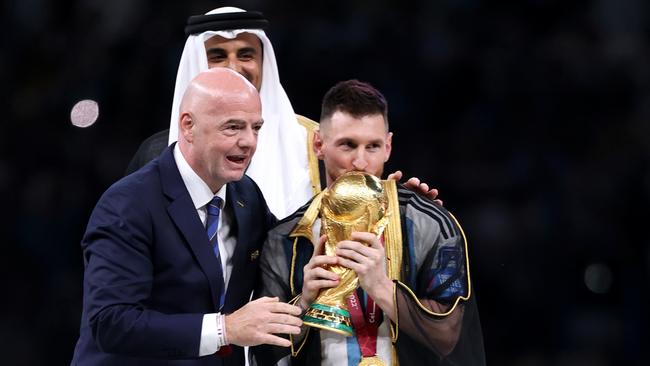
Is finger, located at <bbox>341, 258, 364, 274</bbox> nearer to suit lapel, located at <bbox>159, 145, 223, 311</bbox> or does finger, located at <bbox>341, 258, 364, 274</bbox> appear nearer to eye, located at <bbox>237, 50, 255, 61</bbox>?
suit lapel, located at <bbox>159, 145, 223, 311</bbox>

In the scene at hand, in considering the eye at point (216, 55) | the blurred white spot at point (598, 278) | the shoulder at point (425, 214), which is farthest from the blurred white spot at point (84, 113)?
the shoulder at point (425, 214)

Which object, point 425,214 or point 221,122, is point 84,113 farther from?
point 425,214

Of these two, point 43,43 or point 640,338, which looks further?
point 43,43

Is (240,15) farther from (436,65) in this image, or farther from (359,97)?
(436,65)

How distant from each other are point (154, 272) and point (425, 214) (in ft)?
2.18

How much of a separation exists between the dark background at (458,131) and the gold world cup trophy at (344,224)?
9.18ft

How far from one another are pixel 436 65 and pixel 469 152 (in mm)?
537

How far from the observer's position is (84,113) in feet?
19.5

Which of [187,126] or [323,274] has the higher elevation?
[187,126]

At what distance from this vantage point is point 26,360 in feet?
17.2

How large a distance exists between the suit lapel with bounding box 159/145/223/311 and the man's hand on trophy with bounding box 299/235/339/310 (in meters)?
0.23

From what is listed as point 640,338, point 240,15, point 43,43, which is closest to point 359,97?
point 240,15

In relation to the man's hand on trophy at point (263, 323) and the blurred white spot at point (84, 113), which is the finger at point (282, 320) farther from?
the blurred white spot at point (84, 113)

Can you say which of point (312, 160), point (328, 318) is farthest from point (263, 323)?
point (312, 160)
